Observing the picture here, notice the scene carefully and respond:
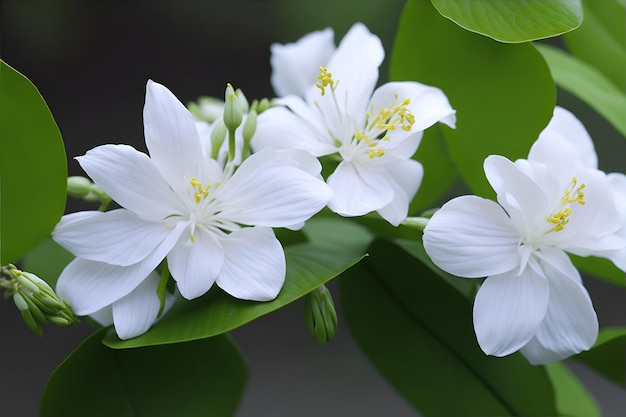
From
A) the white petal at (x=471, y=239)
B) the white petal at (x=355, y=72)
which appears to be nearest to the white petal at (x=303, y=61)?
the white petal at (x=355, y=72)

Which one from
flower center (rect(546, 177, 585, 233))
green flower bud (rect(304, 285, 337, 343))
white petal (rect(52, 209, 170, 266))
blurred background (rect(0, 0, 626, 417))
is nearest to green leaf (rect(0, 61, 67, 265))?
white petal (rect(52, 209, 170, 266))

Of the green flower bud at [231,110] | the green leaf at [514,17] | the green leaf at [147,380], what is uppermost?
the green leaf at [514,17]

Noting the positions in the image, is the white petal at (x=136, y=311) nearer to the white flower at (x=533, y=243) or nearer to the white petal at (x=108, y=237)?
the white petal at (x=108, y=237)

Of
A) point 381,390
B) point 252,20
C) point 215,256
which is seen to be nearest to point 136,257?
point 215,256

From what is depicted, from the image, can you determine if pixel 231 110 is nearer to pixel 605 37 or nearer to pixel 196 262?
pixel 196 262

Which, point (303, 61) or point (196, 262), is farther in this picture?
point (303, 61)

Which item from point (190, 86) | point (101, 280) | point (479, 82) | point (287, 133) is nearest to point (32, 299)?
point (101, 280)

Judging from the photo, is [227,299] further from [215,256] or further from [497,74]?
[497,74]
